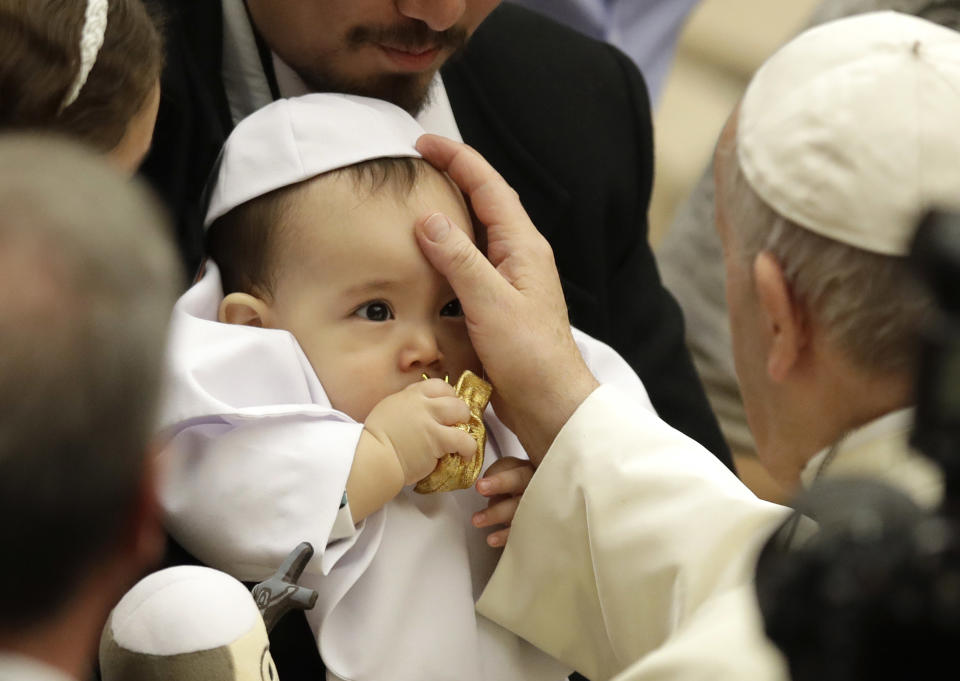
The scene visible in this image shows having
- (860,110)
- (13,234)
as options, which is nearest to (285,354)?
(860,110)

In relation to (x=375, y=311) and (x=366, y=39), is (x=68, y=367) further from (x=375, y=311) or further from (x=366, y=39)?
(x=366, y=39)

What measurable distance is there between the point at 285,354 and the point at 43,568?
2.48ft

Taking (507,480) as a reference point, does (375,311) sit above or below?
above

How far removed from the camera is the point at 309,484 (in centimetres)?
138

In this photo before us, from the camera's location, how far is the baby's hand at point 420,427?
142cm

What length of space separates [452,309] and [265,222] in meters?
0.25

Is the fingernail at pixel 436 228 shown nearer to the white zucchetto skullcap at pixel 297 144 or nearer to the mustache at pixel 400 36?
the white zucchetto skullcap at pixel 297 144

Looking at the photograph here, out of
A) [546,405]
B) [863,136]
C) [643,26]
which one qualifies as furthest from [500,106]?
[643,26]

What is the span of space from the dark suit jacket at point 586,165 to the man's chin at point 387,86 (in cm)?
17

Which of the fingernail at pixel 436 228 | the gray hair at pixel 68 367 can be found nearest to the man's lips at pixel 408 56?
the fingernail at pixel 436 228

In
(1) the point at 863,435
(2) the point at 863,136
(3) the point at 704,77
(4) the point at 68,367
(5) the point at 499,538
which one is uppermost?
(4) the point at 68,367

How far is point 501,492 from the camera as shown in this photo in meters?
1.54

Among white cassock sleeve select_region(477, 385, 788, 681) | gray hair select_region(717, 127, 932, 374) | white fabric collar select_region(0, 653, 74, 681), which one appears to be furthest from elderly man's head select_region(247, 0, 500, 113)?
white fabric collar select_region(0, 653, 74, 681)

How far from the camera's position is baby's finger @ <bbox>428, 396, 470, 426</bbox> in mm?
1442
